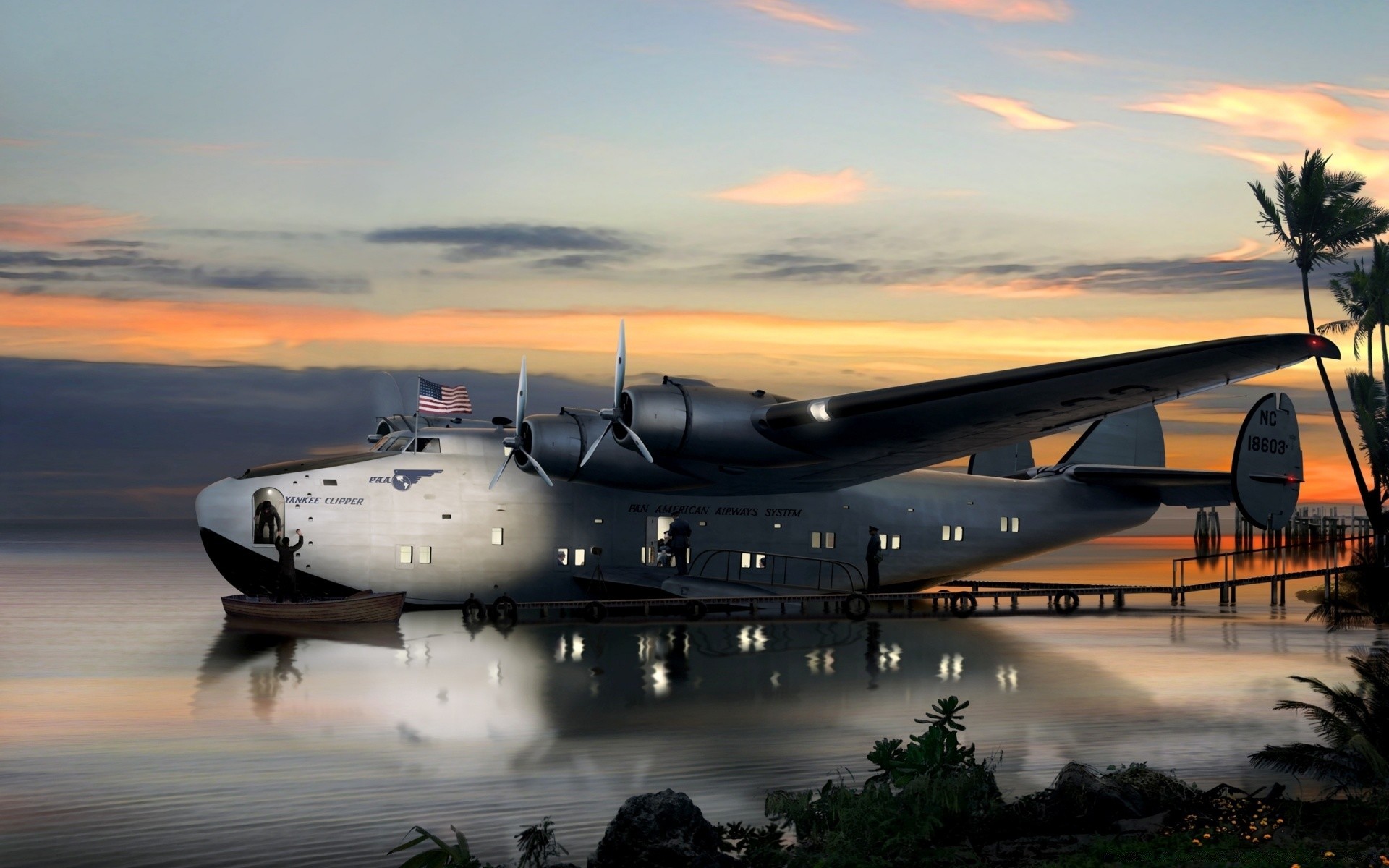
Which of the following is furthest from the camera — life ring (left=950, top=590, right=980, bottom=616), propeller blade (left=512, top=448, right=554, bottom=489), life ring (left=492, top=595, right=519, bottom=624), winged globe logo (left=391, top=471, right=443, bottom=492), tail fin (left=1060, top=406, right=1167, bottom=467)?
tail fin (left=1060, top=406, right=1167, bottom=467)

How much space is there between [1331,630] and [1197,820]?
60.9ft

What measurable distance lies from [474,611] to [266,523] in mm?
4146

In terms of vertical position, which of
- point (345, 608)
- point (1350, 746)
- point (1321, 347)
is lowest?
point (345, 608)

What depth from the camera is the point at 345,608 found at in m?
21.2

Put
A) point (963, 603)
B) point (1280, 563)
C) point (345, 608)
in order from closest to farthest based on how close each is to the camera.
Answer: point (345, 608), point (963, 603), point (1280, 563)

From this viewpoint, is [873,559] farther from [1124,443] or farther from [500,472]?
[1124,443]

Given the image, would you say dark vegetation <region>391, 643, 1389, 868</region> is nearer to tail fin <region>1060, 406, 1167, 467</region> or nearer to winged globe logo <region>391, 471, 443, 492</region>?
winged globe logo <region>391, 471, 443, 492</region>

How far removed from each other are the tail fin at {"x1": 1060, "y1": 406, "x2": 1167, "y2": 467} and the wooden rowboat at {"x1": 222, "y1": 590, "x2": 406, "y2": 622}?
17.3 metres

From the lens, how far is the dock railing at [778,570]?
936 inches

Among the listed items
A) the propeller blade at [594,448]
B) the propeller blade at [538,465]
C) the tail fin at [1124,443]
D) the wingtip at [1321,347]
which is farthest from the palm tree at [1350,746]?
the tail fin at [1124,443]

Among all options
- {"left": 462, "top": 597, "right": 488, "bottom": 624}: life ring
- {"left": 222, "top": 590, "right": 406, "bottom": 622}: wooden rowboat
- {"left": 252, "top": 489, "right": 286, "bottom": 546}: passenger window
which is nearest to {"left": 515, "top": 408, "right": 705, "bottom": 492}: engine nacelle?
{"left": 462, "top": 597, "right": 488, "bottom": 624}: life ring

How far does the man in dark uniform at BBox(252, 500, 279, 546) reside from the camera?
21.0 m

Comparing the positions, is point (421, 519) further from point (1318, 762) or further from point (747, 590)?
point (1318, 762)

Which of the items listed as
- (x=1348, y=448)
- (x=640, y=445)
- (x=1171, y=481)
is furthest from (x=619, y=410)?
(x=1348, y=448)
